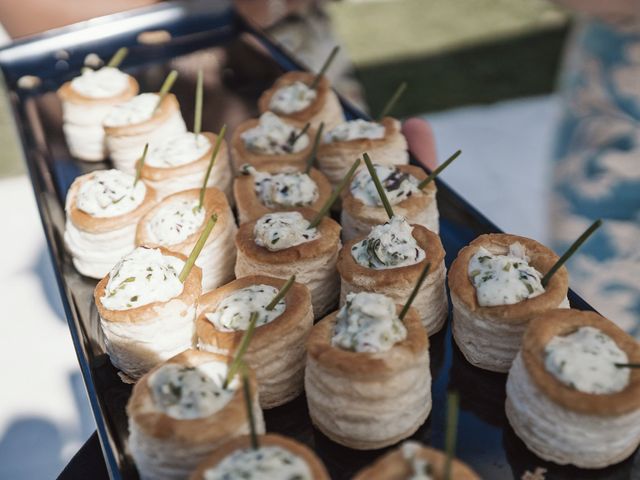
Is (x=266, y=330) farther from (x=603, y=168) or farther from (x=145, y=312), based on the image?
(x=603, y=168)

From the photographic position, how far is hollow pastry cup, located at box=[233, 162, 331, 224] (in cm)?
354

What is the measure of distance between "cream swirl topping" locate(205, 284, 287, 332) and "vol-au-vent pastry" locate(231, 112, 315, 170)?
3.65 ft

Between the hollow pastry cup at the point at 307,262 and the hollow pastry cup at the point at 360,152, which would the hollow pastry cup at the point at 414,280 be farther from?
the hollow pastry cup at the point at 360,152

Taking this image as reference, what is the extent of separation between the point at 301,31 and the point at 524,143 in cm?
307

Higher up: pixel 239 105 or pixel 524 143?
pixel 239 105

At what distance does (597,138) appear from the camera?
21.0 ft

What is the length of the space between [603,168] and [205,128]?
3483 millimetres

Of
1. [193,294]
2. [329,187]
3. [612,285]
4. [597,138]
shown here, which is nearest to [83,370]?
[193,294]

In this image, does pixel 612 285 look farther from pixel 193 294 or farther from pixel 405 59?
pixel 405 59

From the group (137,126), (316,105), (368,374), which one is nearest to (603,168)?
(316,105)

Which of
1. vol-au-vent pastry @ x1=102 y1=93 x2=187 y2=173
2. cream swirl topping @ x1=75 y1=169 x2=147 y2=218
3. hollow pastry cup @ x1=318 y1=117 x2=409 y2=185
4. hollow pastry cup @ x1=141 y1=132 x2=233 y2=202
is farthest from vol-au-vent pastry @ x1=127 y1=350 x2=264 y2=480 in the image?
vol-au-vent pastry @ x1=102 y1=93 x2=187 y2=173

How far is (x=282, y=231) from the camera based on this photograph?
3.17 meters

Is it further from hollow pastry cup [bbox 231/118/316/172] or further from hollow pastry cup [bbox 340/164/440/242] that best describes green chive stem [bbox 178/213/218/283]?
hollow pastry cup [bbox 231/118/316/172]

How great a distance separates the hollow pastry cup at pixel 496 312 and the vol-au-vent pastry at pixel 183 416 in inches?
36.4
